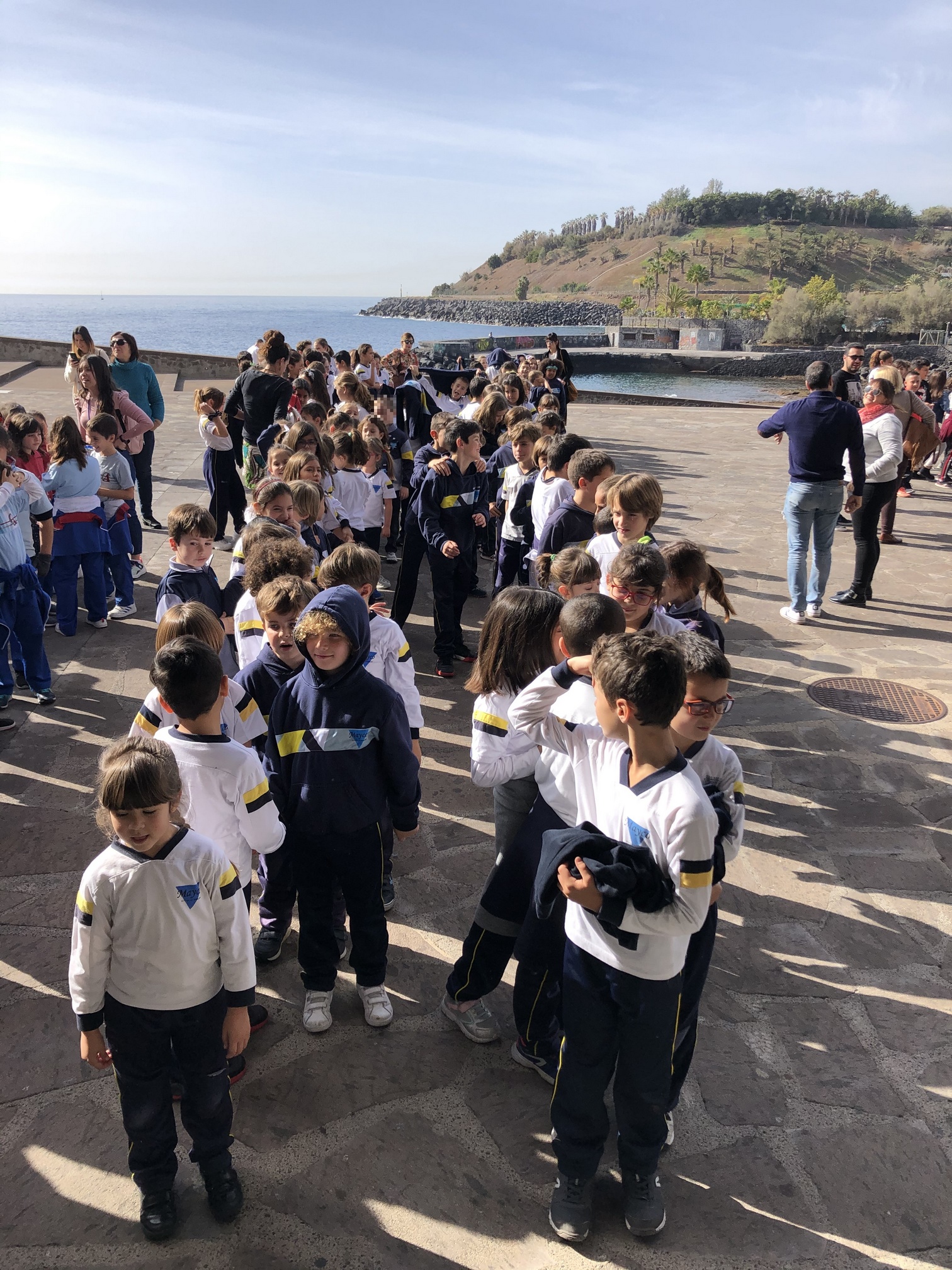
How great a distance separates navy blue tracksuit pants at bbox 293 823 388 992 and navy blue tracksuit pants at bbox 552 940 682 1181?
2.96 feet

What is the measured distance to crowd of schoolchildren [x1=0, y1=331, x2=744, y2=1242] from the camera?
2.18 m

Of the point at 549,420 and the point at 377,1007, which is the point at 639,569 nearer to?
the point at 377,1007

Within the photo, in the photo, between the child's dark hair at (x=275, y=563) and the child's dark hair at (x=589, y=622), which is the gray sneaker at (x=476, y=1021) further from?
the child's dark hair at (x=275, y=563)

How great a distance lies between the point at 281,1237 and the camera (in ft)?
7.79

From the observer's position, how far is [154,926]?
7.36ft

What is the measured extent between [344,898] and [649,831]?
4.79 feet

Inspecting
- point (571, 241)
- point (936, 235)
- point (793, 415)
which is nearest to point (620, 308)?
point (936, 235)

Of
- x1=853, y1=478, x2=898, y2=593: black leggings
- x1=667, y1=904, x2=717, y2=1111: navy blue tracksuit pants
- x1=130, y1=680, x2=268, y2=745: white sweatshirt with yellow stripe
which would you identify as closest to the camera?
x1=667, y1=904, x2=717, y2=1111: navy blue tracksuit pants

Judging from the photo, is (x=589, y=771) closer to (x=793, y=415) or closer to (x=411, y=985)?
(x=411, y=985)

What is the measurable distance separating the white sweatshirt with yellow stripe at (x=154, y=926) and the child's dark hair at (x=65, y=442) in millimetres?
4826

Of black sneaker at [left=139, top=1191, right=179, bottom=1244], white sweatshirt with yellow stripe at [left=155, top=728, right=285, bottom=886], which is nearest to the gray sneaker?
white sweatshirt with yellow stripe at [left=155, top=728, right=285, bottom=886]

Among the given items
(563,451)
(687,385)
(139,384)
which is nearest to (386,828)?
(563,451)

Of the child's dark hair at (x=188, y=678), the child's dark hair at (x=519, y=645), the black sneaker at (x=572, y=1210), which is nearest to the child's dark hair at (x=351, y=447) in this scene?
the child's dark hair at (x=519, y=645)

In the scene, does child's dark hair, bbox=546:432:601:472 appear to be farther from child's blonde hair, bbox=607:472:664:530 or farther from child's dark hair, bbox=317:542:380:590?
child's dark hair, bbox=317:542:380:590
